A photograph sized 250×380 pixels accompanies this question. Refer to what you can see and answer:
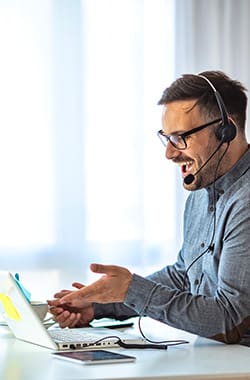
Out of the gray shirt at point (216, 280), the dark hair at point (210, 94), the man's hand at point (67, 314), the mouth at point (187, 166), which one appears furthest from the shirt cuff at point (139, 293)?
the dark hair at point (210, 94)

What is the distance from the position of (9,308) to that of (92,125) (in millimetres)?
1672

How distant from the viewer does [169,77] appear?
3.53 metres

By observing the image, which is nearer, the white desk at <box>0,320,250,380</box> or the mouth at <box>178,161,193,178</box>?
the white desk at <box>0,320,250,380</box>

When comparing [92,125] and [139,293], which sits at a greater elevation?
[92,125]

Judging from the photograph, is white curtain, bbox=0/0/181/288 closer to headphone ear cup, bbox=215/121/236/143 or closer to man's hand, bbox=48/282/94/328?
man's hand, bbox=48/282/94/328

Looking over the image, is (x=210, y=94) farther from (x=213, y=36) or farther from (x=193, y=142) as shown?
(x=213, y=36)

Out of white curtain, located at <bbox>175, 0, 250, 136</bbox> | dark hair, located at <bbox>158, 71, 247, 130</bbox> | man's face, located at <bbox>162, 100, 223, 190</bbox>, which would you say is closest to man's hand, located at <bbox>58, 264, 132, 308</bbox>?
man's face, located at <bbox>162, 100, 223, 190</bbox>

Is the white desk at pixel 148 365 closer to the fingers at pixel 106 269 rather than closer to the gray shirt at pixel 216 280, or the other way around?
the gray shirt at pixel 216 280

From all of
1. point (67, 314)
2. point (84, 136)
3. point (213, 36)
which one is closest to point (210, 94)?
point (67, 314)

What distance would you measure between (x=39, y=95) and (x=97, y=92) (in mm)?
258

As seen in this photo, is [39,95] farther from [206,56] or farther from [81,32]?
[206,56]

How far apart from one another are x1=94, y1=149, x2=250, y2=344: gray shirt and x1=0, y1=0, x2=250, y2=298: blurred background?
1277mm

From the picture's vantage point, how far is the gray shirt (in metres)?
1.78

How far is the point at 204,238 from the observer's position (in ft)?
6.78
